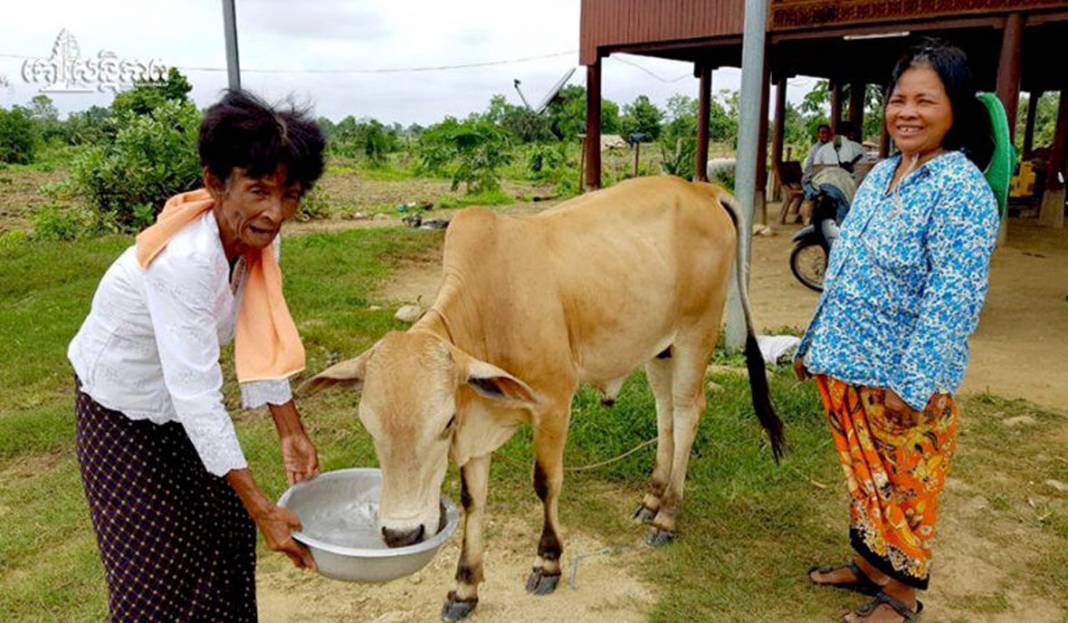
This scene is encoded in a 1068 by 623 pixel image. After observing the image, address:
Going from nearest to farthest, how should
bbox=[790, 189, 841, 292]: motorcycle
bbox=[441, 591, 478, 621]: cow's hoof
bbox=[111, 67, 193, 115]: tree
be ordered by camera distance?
1. bbox=[441, 591, 478, 621]: cow's hoof
2. bbox=[790, 189, 841, 292]: motorcycle
3. bbox=[111, 67, 193, 115]: tree

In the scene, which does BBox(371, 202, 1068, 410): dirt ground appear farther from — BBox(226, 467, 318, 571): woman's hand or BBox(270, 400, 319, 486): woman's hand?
BBox(226, 467, 318, 571): woman's hand

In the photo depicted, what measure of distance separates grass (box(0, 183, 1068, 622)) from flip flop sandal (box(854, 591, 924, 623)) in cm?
13

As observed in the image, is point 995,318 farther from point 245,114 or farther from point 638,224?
point 245,114

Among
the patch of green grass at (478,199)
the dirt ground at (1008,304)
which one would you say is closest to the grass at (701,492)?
the dirt ground at (1008,304)

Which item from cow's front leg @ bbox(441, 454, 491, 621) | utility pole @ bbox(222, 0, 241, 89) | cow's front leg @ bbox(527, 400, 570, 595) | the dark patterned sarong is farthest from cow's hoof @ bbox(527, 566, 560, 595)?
utility pole @ bbox(222, 0, 241, 89)

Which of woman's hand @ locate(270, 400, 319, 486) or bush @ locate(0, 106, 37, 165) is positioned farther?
bush @ locate(0, 106, 37, 165)

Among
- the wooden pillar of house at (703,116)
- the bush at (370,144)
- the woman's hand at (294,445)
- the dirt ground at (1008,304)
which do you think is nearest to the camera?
the woman's hand at (294,445)

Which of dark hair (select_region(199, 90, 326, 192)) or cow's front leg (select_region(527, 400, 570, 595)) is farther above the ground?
dark hair (select_region(199, 90, 326, 192))

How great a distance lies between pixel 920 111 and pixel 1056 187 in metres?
11.7

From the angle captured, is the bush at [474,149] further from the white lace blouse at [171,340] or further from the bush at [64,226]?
the white lace blouse at [171,340]

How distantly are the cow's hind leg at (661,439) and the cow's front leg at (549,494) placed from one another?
2.19 ft

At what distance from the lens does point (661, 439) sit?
399 centimetres

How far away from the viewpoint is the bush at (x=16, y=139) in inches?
1174

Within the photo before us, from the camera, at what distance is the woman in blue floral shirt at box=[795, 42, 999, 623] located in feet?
8.29
